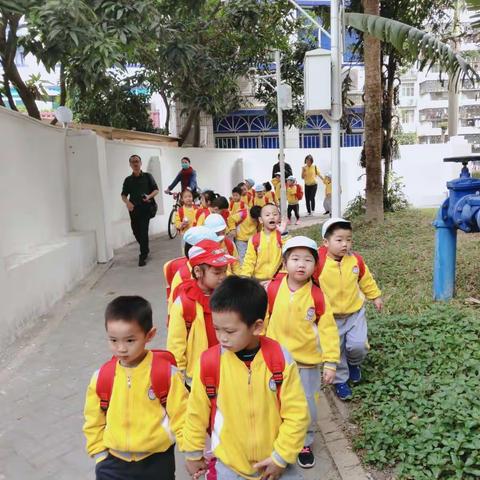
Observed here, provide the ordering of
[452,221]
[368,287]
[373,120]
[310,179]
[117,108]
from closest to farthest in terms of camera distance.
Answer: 1. [368,287]
2. [452,221]
3. [373,120]
4. [310,179]
5. [117,108]

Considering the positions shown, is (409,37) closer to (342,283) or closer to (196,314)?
(342,283)

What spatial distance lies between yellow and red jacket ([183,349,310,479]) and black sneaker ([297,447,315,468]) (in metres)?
1.17

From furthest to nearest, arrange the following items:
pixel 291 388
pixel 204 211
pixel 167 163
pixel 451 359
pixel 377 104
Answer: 1. pixel 167 163
2. pixel 377 104
3. pixel 204 211
4. pixel 451 359
5. pixel 291 388

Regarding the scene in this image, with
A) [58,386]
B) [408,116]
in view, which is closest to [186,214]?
[58,386]

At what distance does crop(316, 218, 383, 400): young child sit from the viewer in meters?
3.74

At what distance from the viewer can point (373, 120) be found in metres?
9.91

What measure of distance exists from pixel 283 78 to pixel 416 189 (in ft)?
18.5

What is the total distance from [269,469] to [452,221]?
372 centimetres

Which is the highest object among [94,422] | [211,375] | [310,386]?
[211,375]

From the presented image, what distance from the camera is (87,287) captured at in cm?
770

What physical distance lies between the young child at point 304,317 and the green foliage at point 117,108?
13.1 meters

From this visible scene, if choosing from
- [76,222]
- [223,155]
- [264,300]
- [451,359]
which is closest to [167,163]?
[223,155]

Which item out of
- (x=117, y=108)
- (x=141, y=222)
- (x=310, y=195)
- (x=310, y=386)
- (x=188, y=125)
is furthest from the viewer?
(x=188, y=125)

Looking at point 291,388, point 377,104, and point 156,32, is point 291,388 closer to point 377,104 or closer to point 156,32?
point 156,32
